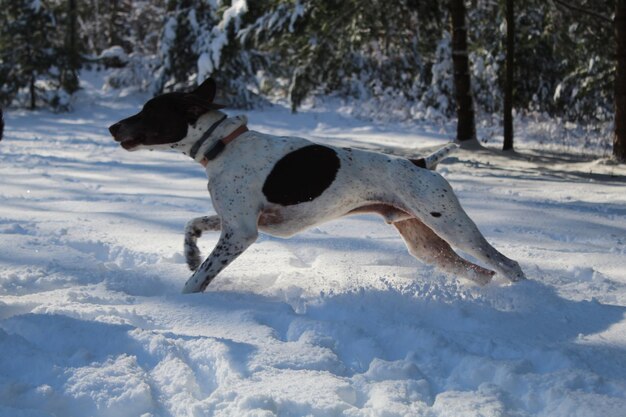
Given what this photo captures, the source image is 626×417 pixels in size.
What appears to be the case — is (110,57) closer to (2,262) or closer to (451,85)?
(451,85)

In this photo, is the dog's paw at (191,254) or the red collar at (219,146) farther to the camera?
the dog's paw at (191,254)

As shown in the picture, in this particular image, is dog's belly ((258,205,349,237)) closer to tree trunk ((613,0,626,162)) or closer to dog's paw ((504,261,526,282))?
dog's paw ((504,261,526,282))

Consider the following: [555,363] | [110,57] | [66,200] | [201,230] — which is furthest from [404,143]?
[110,57]

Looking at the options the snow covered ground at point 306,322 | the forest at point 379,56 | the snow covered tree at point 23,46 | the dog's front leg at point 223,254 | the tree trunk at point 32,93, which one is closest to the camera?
the snow covered ground at point 306,322

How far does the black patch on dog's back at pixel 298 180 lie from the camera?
4.01 m

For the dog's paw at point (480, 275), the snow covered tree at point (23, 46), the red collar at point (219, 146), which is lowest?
the dog's paw at point (480, 275)

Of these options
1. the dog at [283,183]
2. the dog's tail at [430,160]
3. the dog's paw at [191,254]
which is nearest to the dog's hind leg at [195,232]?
the dog's paw at [191,254]

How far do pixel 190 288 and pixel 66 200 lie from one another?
3.83 m

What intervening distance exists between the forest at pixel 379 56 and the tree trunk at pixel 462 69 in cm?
2

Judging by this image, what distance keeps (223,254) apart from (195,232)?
587mm

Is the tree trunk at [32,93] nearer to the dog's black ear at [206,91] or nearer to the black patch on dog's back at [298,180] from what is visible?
the dog's black ear at [206,91]

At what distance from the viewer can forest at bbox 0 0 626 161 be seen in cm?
1299

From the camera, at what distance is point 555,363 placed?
276 centimetres

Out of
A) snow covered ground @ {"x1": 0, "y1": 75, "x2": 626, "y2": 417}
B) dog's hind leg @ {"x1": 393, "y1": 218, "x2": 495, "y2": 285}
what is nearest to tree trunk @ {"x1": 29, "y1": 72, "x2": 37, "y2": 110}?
snow covered ground @ {"x1": 0, "y1": 75, "x2": 626, "y2": 417}
